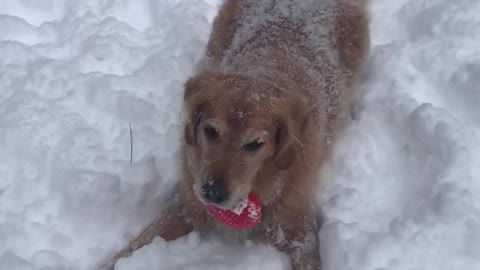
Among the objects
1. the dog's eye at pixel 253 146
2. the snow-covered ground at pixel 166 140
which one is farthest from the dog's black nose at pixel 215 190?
the snow-covered ground at pixel 166 140

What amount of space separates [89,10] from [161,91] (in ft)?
3.98

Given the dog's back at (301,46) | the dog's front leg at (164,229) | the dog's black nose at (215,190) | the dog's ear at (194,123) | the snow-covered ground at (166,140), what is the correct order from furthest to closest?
1. the dog's back at (301,46)
2. the dog's front leg at (164,229)
3. the snow-covered ground at (166,140)
4. the dog's ear at (194,123)
5. the dog's black nose at (215,190)

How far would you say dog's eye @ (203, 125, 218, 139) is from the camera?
3346 millimetres

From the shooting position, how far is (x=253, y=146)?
3.35 m

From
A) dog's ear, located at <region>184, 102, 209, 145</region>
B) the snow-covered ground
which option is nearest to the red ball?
the snow-covered ground

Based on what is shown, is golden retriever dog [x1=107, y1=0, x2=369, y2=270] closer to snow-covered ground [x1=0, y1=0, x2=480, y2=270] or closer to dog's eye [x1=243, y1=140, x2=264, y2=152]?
dog's eye [x1=243, y1=140, x2=264, y2=152]

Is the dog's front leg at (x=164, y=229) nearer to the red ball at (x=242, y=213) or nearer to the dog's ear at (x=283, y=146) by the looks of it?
the red ball at (x=242, y=213)

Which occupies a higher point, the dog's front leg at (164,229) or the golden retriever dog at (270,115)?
the golden retriever dog at (270,115)

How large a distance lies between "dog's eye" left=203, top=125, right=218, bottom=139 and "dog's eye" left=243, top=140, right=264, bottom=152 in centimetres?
18

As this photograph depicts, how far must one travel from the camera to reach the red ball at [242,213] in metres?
3.57

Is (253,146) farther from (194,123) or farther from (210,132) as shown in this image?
(194,123)

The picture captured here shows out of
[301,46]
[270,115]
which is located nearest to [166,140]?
[301,46]

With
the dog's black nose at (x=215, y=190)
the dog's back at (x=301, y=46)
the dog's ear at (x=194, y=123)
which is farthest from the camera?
the dog's back at (x=301, y=46)

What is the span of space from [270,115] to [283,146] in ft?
0.70
